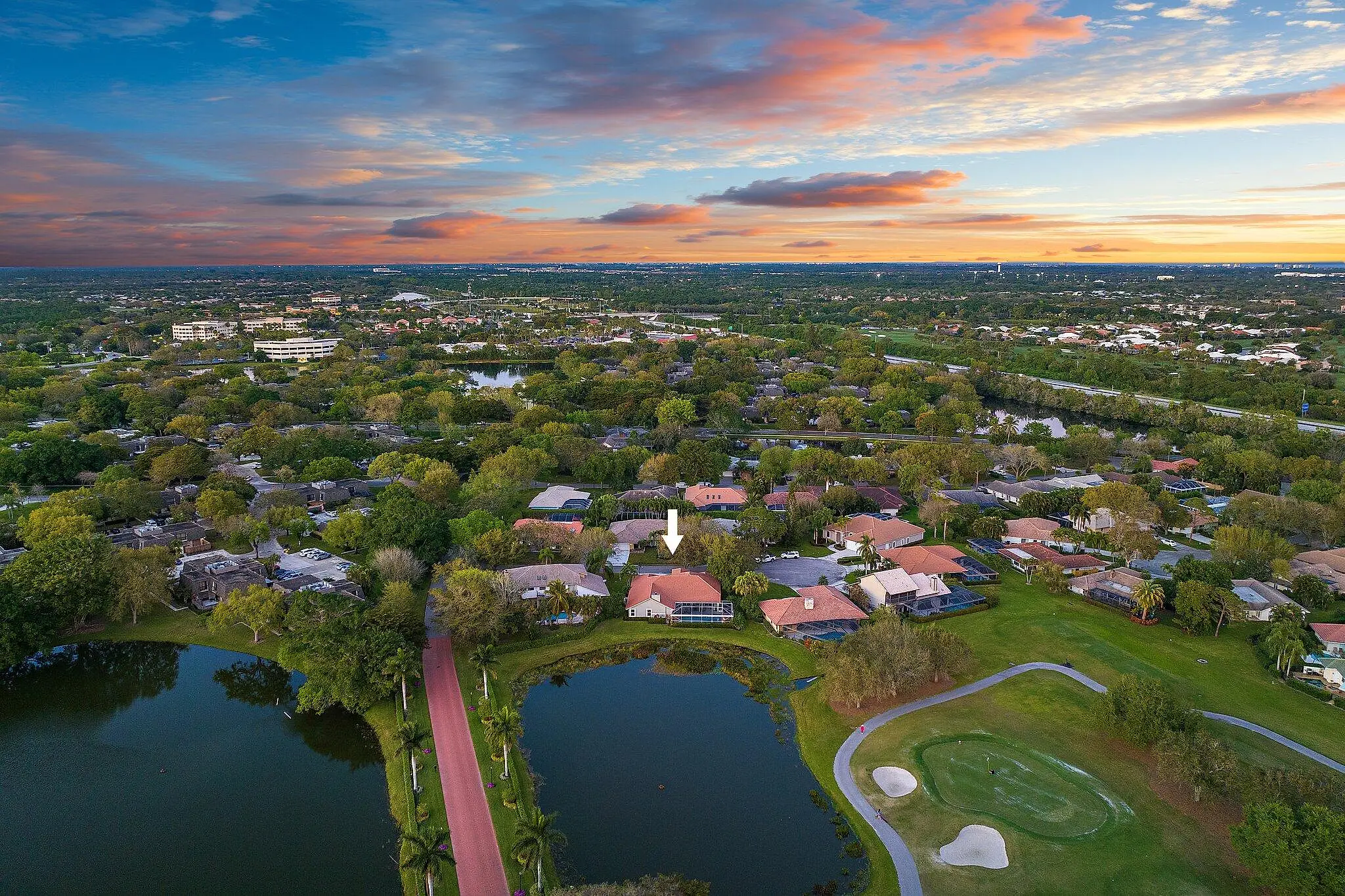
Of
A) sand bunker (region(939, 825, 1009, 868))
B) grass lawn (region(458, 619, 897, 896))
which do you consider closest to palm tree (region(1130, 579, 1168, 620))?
grass lawn (region(458, 619, 897, 896))

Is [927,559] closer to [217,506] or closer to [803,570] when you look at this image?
[803,570]

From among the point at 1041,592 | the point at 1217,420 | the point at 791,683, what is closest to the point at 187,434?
the point at 791,683

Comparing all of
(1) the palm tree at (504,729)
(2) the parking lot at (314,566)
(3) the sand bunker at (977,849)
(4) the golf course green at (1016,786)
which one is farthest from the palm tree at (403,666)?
(3) the sand bunker at (977,849)

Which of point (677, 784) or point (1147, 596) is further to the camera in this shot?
point (1147, 596)

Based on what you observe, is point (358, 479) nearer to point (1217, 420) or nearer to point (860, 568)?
point (860, 568)

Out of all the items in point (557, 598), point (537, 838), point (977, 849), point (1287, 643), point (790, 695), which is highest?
point (537, 838)

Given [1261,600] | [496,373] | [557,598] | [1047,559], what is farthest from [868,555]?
[496,373]

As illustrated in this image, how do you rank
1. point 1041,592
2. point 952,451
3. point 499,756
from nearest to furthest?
point 499,756
point 1041,592
point 952,451

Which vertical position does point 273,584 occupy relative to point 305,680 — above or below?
above
